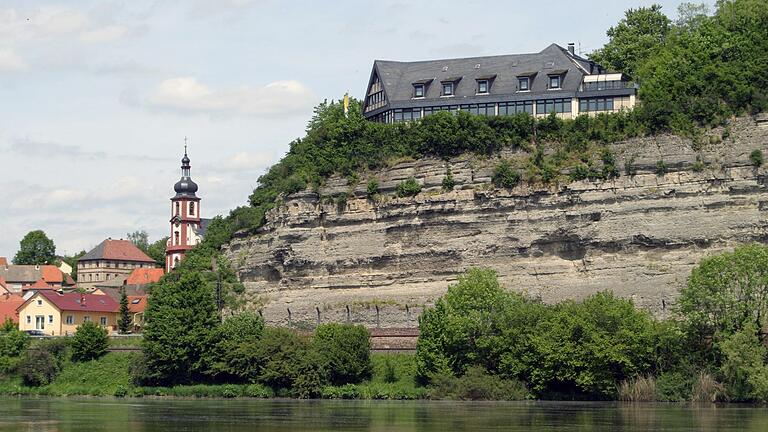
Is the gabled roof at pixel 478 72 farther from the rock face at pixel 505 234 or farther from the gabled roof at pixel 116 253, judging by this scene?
the gabled roof at pixel 116 253

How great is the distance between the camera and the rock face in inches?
3305

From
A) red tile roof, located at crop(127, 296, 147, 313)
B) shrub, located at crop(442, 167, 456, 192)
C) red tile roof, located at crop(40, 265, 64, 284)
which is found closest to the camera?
shrub, located at crop(442, 167, 456, 192)

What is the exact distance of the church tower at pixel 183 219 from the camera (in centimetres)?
12706

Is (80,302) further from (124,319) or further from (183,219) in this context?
(183,219)

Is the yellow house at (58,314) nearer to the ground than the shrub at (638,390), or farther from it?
farther from it

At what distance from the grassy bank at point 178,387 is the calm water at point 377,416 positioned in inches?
155

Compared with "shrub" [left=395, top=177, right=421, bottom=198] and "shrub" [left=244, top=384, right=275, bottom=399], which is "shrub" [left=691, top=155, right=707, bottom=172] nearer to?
"shrub" [left=395, top=177, right=421, bottom=198]

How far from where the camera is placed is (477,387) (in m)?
74.7

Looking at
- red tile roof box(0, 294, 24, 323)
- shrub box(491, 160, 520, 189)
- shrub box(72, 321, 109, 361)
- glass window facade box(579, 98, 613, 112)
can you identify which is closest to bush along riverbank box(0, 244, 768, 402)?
shrub box(72, 321, 109, 361)

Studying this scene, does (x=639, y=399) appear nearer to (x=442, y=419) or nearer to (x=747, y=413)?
(x=747, y=413)

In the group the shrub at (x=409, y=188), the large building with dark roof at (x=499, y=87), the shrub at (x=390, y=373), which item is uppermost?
→ the large building with dark roof at (x=499, y=87)

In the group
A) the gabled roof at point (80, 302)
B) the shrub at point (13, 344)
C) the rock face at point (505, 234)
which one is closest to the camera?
the rock face at point (505, 234)

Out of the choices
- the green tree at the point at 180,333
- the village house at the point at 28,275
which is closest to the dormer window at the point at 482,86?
the green tree at the point at 180,333

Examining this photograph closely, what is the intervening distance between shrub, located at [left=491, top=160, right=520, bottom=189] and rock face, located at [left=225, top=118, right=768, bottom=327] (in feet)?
1.83
